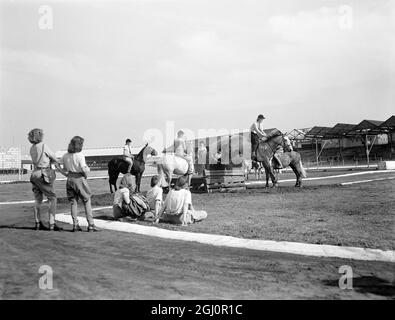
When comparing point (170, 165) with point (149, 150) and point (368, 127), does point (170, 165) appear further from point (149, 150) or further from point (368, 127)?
point (368, 127)

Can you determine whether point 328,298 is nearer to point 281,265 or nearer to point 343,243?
point 281,265

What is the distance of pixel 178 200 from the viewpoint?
914 centimetres

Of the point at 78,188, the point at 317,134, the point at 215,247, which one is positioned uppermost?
the point at 317,134

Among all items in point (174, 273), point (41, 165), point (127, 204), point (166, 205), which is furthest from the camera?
point (127, 204)

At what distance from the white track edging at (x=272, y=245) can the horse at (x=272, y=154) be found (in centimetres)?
975

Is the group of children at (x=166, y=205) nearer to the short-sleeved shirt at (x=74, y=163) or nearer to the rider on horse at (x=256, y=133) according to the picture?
the short-sleeved shirt at (x=74, y=163)

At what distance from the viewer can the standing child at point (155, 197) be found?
979 cm

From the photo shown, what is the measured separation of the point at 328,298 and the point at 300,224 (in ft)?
15.2

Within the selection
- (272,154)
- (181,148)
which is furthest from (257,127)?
(181,148)

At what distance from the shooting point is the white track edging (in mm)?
5762

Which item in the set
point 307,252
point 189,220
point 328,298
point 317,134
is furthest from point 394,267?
point 317,134

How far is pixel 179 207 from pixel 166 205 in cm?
42

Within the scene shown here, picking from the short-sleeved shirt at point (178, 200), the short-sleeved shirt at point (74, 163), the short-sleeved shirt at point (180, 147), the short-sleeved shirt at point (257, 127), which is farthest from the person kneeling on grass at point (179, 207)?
the short-sleeved shirt at point (257, 127)
